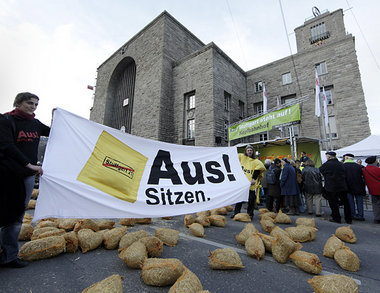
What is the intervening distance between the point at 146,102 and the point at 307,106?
50.9ft

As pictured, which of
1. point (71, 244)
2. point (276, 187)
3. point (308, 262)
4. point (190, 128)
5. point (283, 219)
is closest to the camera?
point (308, 262)

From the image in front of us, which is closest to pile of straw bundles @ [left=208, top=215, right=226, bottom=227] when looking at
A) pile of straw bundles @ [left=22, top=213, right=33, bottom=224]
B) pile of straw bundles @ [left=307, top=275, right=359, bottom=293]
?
pile of straw bundles @ [left=307, top=275, right=359, bottom=293]

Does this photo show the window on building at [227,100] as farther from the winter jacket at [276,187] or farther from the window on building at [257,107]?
the winter jacket at [276,187]

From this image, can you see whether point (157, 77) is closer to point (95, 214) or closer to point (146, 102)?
point (146, 102)

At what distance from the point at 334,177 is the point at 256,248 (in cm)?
395

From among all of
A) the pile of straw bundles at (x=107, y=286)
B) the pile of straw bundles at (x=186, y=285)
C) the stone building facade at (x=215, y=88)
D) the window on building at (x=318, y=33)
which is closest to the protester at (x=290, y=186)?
the pile of straw bundles at (x=186, y=285)

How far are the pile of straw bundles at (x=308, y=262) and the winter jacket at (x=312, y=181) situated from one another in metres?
A: 4.33

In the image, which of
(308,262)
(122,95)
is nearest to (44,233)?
(308,262)

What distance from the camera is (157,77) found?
1834 centimetres

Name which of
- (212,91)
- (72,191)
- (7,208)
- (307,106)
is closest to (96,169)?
(72,191)

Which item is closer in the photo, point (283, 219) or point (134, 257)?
point (134, 257)

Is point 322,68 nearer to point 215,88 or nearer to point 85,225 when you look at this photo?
point 215,88

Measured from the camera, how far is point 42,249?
92.4 inches

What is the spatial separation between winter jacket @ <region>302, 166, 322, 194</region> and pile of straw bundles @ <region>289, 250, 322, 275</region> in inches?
171
